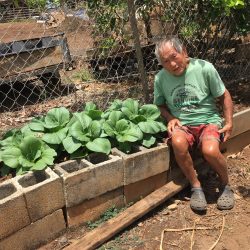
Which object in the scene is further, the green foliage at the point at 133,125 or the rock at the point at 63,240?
the green foliage at the point at 133,125

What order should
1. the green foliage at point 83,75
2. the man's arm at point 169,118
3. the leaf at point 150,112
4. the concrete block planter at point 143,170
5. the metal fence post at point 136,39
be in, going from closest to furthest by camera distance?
the concrete block planter at point 143,170 → the man's arm at point 169,118 → the leaf at point 150,112 → the metal fence post at point 136,39 → the green foliage at point 83,75

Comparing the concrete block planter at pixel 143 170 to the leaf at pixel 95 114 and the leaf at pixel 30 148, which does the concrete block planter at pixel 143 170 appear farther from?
the leaf at pixel 30 148

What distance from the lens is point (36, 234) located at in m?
2.81

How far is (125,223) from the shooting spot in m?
2.98

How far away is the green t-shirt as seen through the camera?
3266 millimetres

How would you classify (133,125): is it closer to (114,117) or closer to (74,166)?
(114,117)

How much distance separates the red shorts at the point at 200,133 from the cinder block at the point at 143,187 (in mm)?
397

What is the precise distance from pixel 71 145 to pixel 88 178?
0.30m

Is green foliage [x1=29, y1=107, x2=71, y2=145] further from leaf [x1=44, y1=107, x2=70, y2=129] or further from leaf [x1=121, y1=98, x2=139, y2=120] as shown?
leaf [x1=121, y1=98, x2=139, y2=120]

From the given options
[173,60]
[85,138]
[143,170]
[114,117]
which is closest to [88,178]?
[85,138]

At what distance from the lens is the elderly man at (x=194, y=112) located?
3205 mm

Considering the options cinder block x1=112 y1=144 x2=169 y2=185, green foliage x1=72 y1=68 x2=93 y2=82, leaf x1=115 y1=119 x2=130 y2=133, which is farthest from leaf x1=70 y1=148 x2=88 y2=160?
green foliage x1=72 y1=68 x2=93 y2=82

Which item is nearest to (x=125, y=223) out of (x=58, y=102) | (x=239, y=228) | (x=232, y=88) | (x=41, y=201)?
(x=41, y=201)

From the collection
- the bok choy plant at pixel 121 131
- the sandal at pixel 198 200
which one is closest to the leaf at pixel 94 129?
the bok choy plant at pixel 121 131
